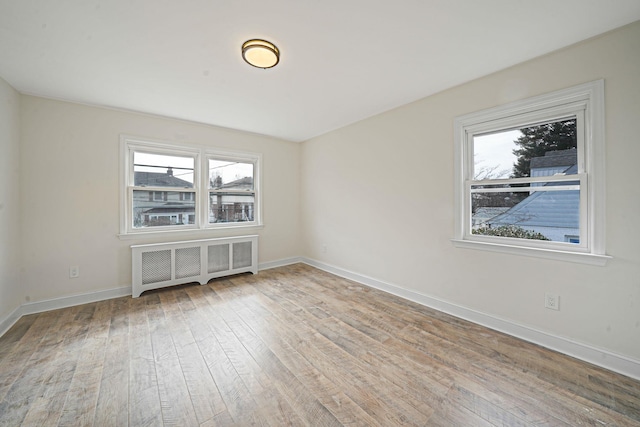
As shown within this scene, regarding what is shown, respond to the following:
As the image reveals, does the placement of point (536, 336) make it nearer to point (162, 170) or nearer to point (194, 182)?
point (194, 182)

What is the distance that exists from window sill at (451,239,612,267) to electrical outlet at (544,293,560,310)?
34 centimetres

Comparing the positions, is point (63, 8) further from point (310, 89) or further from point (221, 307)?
point (221, 307)

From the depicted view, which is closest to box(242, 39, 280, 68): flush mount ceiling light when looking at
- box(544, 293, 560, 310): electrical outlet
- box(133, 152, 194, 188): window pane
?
box(133, 152, 194, 188): window pane

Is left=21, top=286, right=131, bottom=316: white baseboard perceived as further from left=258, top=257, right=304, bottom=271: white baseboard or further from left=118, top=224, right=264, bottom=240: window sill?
left=258, top=257, right=304, bottom=271: white baseboard

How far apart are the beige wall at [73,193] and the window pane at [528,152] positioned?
4.20 meters

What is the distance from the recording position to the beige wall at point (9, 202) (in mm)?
2480

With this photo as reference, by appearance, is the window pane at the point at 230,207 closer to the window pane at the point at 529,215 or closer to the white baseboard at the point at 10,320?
the white baseboard at the point at 10,320

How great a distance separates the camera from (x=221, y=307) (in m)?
3.02

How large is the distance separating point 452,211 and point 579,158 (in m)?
1.10

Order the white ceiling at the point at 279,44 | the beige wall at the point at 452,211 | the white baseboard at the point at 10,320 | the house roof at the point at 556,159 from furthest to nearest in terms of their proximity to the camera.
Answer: the white baseboard at the point at 10,320 < the house roof at the point at 556,159 < the beige wall at the point at 452,211 < the white ceiling at the point at 279,44

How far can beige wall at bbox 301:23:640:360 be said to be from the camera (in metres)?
1.85

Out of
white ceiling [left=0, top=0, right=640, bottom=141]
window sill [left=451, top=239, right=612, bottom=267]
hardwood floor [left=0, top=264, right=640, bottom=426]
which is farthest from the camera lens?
window sill [left=451, top=239, right=612, bottom=267]

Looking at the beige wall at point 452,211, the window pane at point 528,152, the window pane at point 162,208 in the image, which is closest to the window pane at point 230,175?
the window pane at point 162,208

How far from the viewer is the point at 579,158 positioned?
207 centimetres
